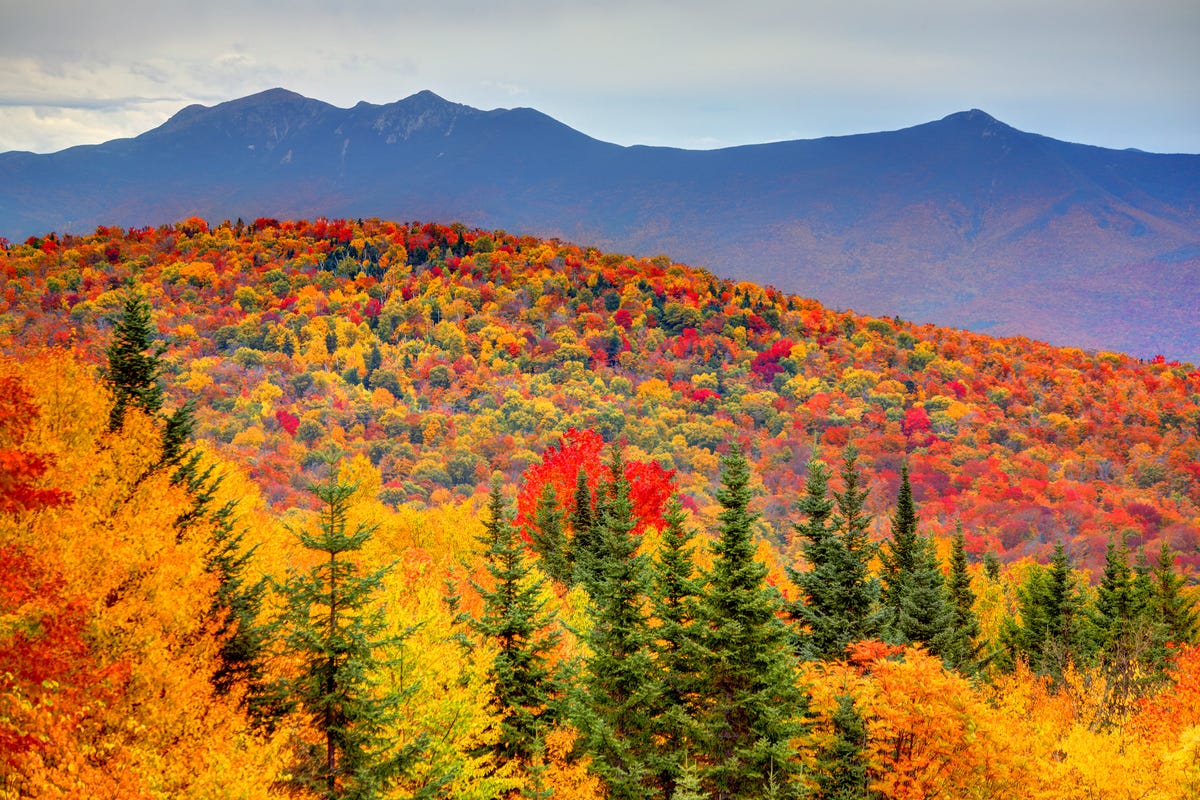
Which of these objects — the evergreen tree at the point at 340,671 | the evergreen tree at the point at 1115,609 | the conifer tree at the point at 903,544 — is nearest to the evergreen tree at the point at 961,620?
the conifer tree at the point at 903,544

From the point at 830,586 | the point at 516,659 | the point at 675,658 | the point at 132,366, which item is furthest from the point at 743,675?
the point at 132,366

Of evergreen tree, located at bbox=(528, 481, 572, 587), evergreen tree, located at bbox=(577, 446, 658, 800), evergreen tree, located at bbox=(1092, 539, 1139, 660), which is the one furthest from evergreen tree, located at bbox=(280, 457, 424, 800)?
evergreen tree, located at bbox=(1092, 539, 1139, 660)

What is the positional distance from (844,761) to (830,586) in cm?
731

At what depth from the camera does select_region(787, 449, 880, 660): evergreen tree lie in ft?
110

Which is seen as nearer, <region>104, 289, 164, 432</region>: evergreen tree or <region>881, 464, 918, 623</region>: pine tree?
<region>104, 289, 164, 432</region>: evergreen tree

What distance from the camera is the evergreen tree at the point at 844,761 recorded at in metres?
28.2

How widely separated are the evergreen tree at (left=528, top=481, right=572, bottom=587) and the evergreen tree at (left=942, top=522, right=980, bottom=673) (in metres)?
20.3

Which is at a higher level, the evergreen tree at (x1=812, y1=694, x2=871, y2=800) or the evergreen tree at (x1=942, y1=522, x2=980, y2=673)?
the evergreen tree at (x1=812, y1=694, x2=871, y2=800)

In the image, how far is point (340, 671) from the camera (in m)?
22.0

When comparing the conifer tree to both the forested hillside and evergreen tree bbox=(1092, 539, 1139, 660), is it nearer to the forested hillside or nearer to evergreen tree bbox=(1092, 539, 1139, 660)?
the forested hillside

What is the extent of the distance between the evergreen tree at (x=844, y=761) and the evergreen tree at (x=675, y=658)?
421 centimetres

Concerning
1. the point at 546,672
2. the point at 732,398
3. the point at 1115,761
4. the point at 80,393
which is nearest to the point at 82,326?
the point at 732,398

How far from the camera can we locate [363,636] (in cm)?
2230

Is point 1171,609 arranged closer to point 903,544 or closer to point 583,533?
point 903,544
